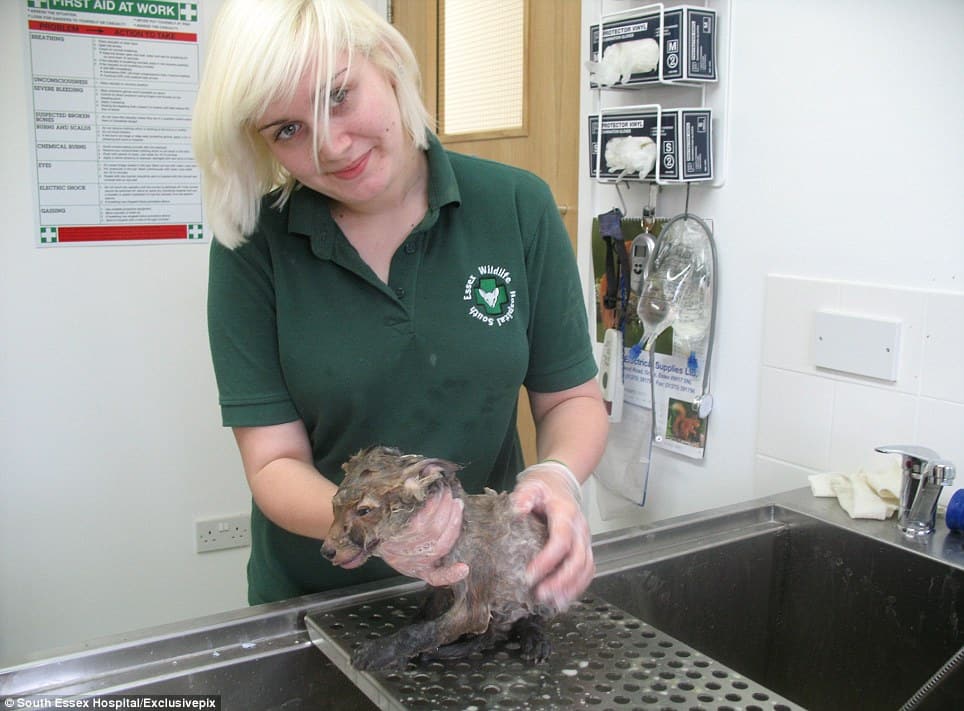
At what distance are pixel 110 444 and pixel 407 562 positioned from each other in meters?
1.83

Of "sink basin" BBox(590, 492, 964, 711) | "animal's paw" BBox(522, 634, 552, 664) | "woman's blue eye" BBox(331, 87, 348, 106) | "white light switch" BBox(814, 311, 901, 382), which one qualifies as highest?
"woman's blue eye" BBox(331, 87, 348, 106)

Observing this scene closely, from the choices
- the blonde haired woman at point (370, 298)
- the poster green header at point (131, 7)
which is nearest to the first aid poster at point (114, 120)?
the poster green header at point (131, 7)

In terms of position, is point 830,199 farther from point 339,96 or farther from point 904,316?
point 339,96

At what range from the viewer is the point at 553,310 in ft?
4.02

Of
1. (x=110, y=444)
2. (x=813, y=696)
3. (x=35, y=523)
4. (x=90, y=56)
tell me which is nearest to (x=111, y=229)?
(x=90, y=56)

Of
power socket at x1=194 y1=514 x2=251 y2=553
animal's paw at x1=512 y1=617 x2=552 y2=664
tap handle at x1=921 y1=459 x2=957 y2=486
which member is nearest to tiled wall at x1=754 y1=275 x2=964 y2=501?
tap handle at x1=921 y1=459 x2=957 y2=486

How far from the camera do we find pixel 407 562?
32.6 inches

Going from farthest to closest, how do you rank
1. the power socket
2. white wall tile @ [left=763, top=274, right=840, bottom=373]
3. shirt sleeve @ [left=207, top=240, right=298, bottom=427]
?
1. the power socket
2. white wall tile @ [left=763, top=274, right=840, bottom=373]
3. shirt sleeve @ [left=207, top=240, right=298, bottom=427]

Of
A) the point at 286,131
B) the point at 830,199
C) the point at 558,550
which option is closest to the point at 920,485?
the point at 830,199

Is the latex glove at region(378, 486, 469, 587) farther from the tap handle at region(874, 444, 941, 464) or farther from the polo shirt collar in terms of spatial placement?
the tap handle at region(874, 444, 941, 464)

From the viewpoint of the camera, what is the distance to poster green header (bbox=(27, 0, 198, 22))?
2.19 m

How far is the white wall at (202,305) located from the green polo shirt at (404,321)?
0.54m

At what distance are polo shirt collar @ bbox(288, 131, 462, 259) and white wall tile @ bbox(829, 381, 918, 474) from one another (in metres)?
0.76

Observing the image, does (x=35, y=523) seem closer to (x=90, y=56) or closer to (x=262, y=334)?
(x=90, y=56)
